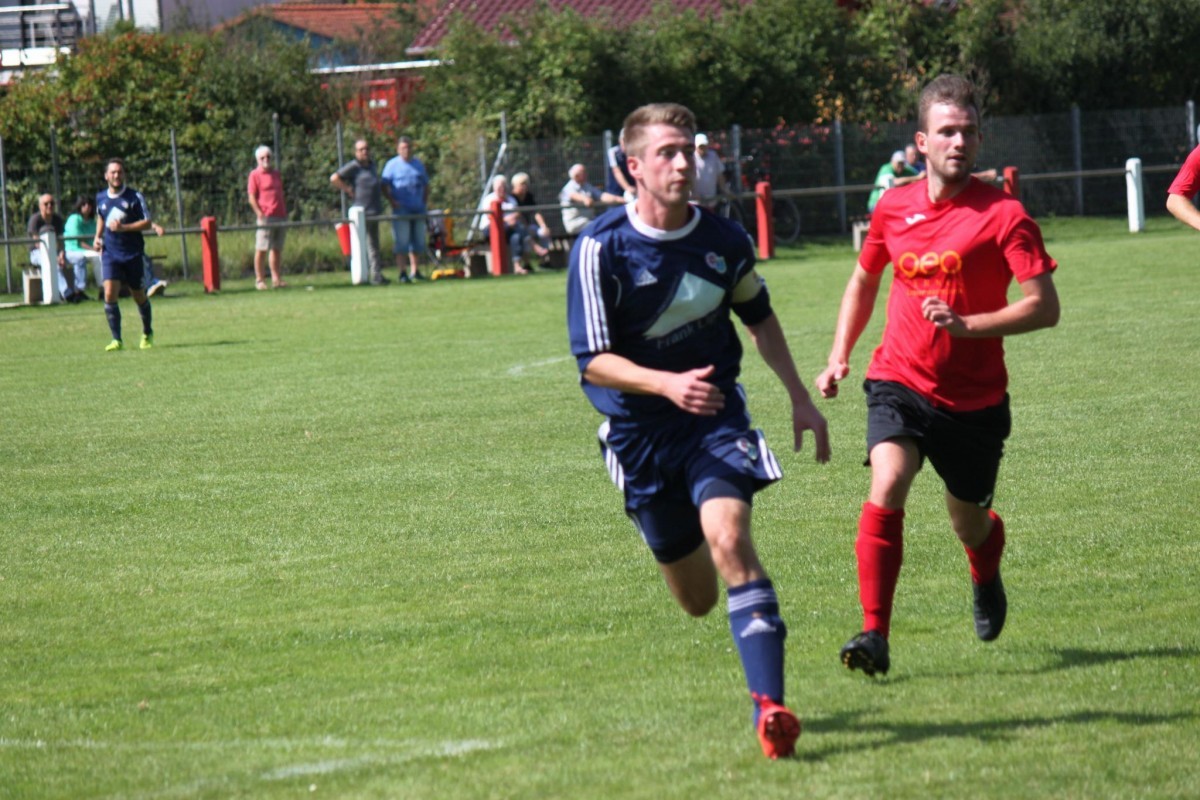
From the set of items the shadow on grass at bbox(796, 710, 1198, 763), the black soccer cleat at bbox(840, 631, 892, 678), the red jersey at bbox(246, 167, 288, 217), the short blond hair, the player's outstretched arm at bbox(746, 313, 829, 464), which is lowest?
the shadow on grass at bbox(796, 710, 1198, 763)

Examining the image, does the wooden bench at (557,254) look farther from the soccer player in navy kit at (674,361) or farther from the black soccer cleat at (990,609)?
the soccer player in navy kit at (674,361)

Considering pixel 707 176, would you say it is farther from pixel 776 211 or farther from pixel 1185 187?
pixel 1185 187

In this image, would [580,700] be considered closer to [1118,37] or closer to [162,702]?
[162,702]

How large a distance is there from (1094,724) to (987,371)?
1327 millimetres

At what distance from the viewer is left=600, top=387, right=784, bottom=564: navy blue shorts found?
15.6 ft

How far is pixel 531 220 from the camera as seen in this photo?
27547 mm

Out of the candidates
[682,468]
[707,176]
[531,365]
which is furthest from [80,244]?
[682,468]

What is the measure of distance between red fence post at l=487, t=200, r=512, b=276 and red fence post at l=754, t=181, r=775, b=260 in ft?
14.6

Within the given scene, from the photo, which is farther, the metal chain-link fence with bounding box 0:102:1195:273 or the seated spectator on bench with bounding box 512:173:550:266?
the metal chain-link fence with bounding box 0:102:1195:273

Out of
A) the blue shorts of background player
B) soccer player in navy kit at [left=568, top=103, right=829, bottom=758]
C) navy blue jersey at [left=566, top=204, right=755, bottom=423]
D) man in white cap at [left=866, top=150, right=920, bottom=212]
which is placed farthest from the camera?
man in white cap at [left=866, top=150, right=920, bottom=212]

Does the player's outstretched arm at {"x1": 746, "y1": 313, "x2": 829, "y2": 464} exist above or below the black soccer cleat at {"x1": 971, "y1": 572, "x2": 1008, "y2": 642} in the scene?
above

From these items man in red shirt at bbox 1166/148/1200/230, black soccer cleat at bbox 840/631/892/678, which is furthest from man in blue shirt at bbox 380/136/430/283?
black soccer cleat at bbox 840/631/892/678

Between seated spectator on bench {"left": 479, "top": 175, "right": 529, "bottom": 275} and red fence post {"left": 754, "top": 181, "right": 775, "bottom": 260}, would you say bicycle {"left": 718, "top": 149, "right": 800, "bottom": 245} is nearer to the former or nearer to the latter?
red fence post {"left": 754, "top": 181, "right": 775, "bottom": 260}

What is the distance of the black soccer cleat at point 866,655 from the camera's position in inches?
207
